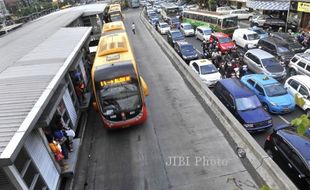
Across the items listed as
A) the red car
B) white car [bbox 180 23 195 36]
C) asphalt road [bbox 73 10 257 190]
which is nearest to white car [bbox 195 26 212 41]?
white car [bbox 180 23 195 36]

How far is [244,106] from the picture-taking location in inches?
546

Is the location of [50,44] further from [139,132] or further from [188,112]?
[188,112]

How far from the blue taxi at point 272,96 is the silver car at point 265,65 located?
3033 mm

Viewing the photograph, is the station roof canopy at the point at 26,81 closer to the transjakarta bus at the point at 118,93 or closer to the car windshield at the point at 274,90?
the transjakarta bus at the point at 118,93

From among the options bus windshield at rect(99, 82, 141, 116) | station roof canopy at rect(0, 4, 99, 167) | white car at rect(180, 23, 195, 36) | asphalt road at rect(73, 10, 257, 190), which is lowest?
white car at rect(180, 23, 195, 36)

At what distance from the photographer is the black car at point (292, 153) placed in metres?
9.19

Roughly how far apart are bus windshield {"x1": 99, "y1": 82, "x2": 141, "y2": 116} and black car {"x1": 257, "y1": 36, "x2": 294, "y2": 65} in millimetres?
14562

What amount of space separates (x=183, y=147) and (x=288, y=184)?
4.42 metres

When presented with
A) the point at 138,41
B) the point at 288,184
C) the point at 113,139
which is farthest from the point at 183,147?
the point at 138,41

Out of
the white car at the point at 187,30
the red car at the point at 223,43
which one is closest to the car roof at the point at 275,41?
the red car at the point at 223,43

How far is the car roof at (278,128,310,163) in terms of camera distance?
9.43m

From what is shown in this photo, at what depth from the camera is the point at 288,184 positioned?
26.6 ft

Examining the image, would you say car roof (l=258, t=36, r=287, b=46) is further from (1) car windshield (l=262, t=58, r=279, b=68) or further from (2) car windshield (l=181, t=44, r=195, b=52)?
(2) car windshield (l=181, t=44, r=195, b=52)

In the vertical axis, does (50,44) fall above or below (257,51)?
above
